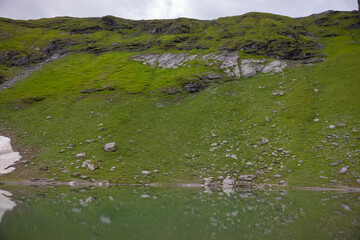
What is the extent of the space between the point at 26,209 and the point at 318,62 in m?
72.8

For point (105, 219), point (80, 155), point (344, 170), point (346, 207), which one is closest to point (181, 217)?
point (105, 219)

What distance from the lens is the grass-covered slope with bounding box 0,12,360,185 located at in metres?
35.1

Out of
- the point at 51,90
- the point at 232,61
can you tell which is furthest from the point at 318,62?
the point at 51,90

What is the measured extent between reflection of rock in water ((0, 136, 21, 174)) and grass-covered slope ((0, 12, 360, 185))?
1891 millimetres

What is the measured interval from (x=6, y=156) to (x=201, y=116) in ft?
120

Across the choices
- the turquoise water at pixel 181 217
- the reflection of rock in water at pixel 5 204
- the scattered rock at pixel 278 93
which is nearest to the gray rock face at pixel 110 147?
the turquoise water at pixel 181 217

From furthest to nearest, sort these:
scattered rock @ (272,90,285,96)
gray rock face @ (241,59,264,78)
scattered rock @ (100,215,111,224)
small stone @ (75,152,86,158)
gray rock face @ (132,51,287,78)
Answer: gray rock face @ (132,51,287,78) → gray rock face @ (241,59,264,78) → scattered rock @ (272,90,285,96) → small stone @ (75,152,86,158) → scattered rock @ (100,215,111,224)

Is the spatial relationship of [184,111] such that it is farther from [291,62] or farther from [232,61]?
[291,62]

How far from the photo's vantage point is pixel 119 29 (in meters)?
148

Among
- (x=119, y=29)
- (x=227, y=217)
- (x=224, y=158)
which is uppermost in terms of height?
(x=119, y=29)

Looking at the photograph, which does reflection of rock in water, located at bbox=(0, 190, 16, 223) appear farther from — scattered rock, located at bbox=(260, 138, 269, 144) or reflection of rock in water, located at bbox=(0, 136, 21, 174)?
scattered rock, located at bbox=(260, 138, 269, 144)

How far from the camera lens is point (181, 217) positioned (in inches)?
691

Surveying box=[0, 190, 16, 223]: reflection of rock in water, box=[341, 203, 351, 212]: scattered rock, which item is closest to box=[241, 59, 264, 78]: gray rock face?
box=[341, 203, 351, 212]: scattered rock

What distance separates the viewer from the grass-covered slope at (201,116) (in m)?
35.1
